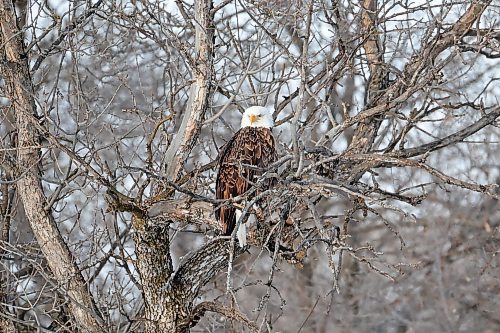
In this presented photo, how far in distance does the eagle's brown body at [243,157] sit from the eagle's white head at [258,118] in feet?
0.14

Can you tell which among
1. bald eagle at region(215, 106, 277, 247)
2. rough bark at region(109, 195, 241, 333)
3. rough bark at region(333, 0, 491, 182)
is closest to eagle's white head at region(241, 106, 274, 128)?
bald eagle at region(215, 106, 277, 247)

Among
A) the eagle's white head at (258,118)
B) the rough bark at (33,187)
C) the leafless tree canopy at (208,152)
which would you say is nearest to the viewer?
the leafless tree canopy at (208,152)

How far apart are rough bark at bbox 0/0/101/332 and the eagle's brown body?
4.10 ft

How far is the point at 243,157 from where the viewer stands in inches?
204

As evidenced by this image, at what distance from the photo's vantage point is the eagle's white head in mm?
5379

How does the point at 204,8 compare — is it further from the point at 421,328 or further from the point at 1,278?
the point at 421,328

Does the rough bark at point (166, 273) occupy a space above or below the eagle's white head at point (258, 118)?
below

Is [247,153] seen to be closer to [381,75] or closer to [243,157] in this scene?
[243,157]

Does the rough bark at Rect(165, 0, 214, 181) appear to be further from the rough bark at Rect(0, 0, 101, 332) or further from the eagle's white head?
the rough bark at Rect(0, 0, 101, 332)

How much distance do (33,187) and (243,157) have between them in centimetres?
167

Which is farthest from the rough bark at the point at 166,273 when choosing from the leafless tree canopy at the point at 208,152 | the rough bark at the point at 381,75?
the rough bark at the point at 381,75

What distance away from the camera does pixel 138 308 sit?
259 inches

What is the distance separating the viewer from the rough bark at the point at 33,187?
18.5 ft

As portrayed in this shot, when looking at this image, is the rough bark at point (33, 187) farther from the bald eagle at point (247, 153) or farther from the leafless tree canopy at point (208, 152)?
the bald eagle at point (247, 153)
